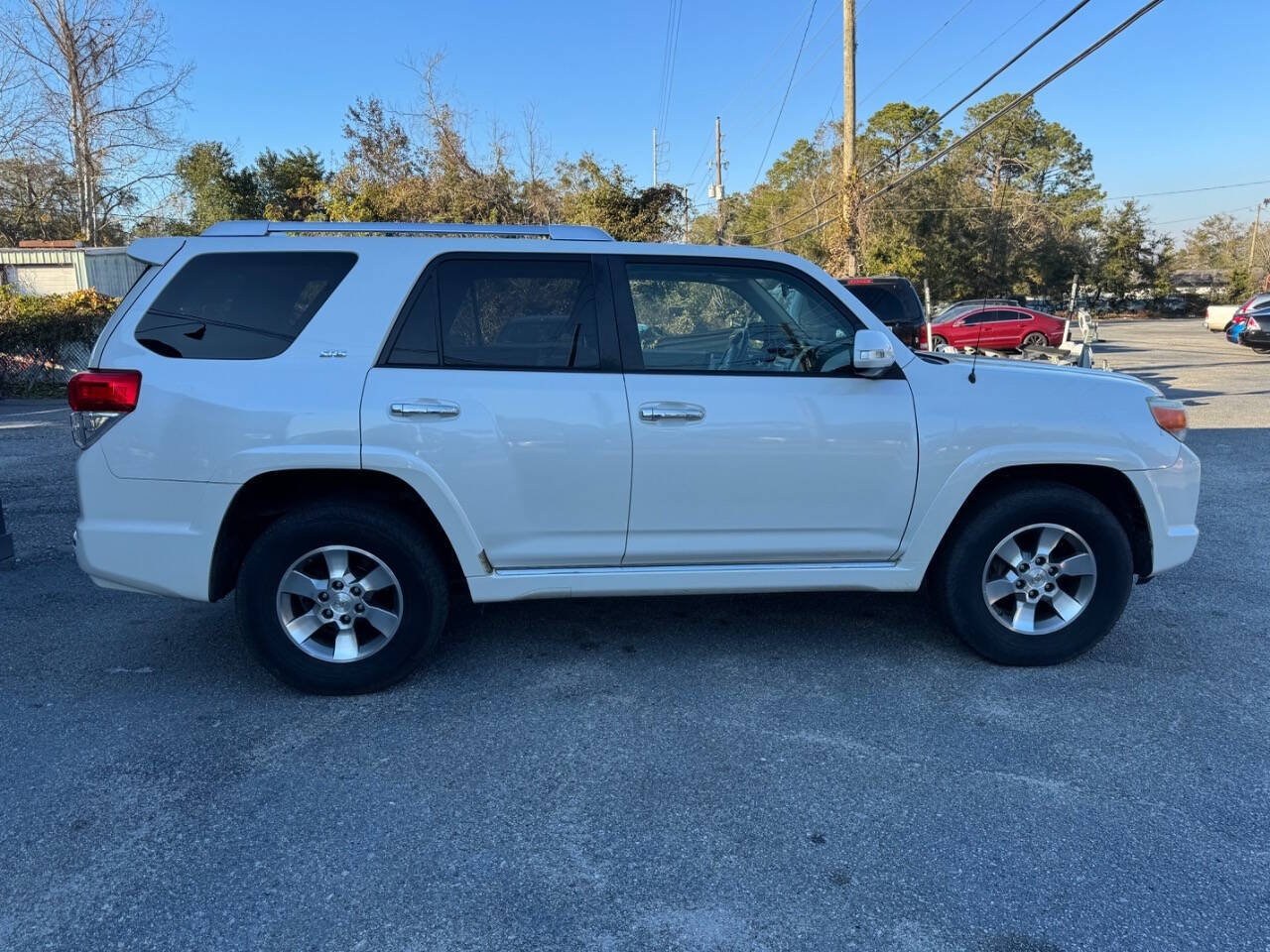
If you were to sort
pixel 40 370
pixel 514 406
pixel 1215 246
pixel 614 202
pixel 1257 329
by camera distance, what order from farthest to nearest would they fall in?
pixel 1215 246 < pixel 1257 329 < pixel 614 202 < pixel 40 370 < pixel 514 406

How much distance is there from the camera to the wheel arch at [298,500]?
3.78 metres

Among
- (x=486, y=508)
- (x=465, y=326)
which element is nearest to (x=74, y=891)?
(x=486, y=508)

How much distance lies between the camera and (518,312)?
154 inches

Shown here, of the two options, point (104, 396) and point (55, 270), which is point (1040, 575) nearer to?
point (104, 396)

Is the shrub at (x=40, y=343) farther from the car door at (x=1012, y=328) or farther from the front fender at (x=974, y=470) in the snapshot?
the car door at (x=1012, y=328)

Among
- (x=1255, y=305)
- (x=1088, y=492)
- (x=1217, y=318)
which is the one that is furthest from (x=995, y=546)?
(x=1217, y=318)

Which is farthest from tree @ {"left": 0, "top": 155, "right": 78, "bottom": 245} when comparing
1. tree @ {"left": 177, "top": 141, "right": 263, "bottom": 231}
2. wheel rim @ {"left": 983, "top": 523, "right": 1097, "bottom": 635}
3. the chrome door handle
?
wheel rim @ {"left": 983, "top": 523, "right": 1097, "bottom": 635}

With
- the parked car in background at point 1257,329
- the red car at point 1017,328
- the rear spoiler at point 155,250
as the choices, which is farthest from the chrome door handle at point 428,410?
the parked car in background at point 1257,329

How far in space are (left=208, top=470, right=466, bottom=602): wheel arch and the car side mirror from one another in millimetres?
1919

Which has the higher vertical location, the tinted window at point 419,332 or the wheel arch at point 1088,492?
the tinted window at point 419,332

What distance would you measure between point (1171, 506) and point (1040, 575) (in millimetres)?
679

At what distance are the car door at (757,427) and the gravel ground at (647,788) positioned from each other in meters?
0.68

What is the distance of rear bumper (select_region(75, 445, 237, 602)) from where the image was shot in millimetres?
3650

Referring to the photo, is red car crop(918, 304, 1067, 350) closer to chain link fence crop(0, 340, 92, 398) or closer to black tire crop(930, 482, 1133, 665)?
chain link fence crop(0, 340, 92, 398)
